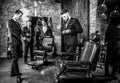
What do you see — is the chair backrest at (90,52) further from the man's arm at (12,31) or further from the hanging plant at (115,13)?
the hanging plant at (115,13)

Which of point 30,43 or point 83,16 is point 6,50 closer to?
point 30,43

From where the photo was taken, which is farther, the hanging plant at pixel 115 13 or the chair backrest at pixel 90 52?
the hanging plant at pixel 115 13

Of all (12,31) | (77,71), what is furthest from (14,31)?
(77,71)

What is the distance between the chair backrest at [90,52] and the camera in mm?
2263

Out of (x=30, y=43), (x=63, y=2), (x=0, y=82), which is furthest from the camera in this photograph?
(x=63, y=2)

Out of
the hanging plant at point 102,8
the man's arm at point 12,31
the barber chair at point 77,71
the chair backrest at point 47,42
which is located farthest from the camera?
the chair backrest at point 47,42

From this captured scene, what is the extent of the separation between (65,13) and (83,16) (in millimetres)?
1885

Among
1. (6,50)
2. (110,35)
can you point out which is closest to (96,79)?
(110,35)

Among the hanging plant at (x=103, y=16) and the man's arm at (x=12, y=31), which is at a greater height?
the hanging plant at (x=103, y=16)

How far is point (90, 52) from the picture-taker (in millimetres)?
2523

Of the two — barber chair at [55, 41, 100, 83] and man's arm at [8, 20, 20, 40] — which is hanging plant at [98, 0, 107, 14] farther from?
man's arm at [8, 20, 20, 40]

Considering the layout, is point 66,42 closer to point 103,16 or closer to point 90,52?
point 90,52

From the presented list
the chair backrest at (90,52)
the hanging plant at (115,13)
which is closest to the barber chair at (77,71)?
the chair backrest at (90,52)

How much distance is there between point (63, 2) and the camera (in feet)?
24.5
